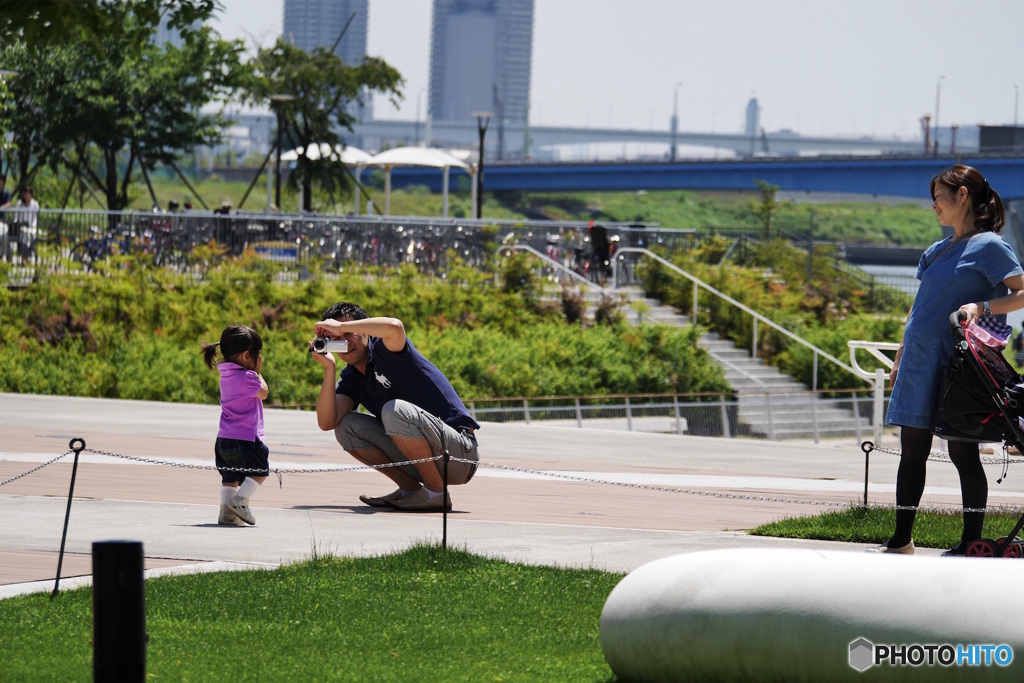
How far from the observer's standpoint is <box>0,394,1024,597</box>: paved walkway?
7.04 meters

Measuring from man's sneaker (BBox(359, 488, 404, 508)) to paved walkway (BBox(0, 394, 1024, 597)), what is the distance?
60 millimetres

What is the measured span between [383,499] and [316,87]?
3441cm

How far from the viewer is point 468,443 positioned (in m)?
8.16

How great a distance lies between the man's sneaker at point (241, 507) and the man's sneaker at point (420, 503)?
38.0 inches

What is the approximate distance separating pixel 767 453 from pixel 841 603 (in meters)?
8.45

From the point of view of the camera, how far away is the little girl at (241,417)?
25.4ft

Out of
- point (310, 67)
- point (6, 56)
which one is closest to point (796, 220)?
point (310, 67)

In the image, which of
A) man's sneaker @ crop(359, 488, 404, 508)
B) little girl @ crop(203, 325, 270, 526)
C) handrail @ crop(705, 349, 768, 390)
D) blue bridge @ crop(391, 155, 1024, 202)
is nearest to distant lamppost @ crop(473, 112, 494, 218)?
handrail @ crop(705, 349, 768, 390)

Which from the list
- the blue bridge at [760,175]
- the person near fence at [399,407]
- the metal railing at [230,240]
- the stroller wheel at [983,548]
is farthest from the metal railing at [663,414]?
the blue bridge at [760,175]

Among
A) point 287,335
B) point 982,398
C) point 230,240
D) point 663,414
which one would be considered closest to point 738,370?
point 663,414

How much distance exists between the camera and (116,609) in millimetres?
3473

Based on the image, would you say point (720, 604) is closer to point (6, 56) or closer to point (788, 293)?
point (788, 293)

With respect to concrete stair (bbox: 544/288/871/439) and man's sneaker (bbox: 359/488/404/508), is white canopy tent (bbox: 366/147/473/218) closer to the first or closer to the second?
concrete stair (bbox: 544/288/871/439)

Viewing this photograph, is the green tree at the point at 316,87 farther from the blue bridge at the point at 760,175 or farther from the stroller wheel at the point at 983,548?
the stroller wheel at the point at 983,548
